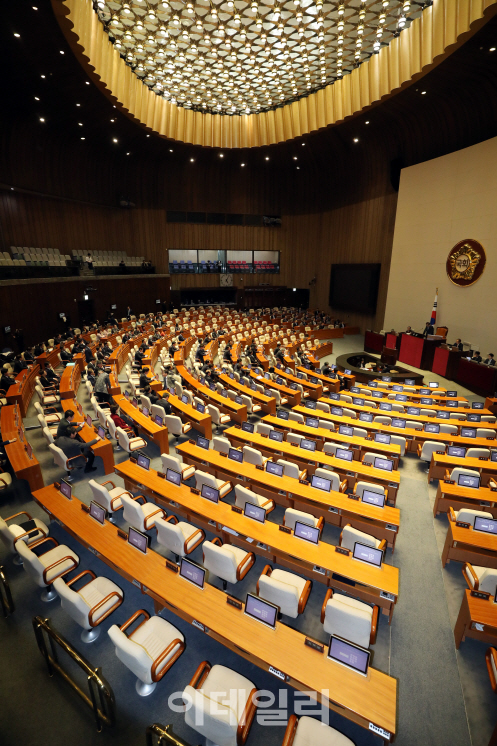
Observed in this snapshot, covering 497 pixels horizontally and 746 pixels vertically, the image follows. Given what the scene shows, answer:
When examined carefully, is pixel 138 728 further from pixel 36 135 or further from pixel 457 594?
pixel 36 135

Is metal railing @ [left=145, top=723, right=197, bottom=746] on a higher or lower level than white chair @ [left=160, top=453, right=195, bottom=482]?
higher

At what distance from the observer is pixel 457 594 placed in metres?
4.73

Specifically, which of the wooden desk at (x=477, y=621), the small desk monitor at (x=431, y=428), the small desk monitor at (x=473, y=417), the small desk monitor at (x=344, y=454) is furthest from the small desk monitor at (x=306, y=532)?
the small desk monitor at (x=473, y=417)

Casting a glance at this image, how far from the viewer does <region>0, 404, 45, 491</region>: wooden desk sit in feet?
20.1

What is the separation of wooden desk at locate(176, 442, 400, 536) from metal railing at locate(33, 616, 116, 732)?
3471 mm

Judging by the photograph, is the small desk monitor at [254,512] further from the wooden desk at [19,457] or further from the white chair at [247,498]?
the wooden desk at [19,457]

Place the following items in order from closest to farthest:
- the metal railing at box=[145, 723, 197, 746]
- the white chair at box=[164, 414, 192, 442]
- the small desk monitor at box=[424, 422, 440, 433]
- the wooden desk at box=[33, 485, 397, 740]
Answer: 1. the metal railing at box=[145, 723, 197, 746]
2. the wooden desk at box=[33, 485, 397, 740]
3. the white chair at box=[164, 414, 192, 442]
4. the small desk monitor at box=[424, 422, 440, 433]

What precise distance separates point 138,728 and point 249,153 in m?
28.4

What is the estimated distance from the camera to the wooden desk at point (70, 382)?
378 inches

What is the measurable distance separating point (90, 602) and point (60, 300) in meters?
18.9

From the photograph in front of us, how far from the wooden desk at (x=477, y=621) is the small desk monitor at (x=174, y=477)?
4.25m

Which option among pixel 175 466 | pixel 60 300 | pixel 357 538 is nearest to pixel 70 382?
pixel 175 466

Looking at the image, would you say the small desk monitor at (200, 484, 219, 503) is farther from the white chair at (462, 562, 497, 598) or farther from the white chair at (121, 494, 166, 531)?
the white chair at (462, 562, 497, 598)

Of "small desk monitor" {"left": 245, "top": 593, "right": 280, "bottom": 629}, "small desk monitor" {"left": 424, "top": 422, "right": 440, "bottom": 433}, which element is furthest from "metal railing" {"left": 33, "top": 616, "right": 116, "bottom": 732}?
"small desk monitor" {"left": 424, "top": 422, "right": 440, "bottom": 433}
